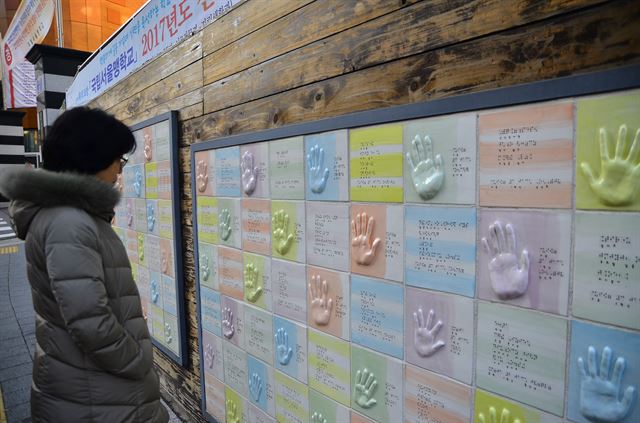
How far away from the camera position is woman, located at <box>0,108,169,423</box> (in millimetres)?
1323

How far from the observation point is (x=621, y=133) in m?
0.94

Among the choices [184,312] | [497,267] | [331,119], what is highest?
[331,119]

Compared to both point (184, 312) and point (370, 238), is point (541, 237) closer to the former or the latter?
point (370, 238)

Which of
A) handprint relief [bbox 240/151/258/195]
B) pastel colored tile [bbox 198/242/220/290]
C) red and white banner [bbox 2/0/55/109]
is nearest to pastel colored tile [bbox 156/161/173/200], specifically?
pastel colored tile [bbox 198/242/220/290]

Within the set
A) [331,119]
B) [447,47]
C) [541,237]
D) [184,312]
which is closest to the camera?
[541,237]

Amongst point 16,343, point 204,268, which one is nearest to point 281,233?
point 204,268

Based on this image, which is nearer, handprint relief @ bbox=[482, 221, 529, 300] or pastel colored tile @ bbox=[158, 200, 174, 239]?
handprint relief @ bbox=[482, 221, 529, 300]

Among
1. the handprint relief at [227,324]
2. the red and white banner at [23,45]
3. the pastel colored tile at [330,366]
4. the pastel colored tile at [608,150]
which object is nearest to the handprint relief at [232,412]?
the handprint relief at [227,324]

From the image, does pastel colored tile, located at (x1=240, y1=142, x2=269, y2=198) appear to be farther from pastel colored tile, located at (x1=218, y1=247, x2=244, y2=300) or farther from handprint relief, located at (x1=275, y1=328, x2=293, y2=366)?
handprint relief, located at (x1=275, y1=328, x2=293, y2=366)

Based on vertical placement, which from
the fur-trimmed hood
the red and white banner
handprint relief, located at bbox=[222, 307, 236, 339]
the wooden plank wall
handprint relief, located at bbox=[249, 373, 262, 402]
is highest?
the red and white banner

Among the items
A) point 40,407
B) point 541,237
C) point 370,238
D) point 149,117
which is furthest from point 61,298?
point 149,117

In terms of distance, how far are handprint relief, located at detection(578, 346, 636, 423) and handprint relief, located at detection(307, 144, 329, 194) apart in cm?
104

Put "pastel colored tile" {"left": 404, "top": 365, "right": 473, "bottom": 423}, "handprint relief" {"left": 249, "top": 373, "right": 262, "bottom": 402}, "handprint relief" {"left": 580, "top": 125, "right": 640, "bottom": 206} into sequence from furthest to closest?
"handprint relief" {"left": 249, "top": 373, "right": 262, "bottom": 402} < "pastel colored tile" {"left": 404, "top": 365, "right": 473, "bottom": 423} < "handprint relief" {"left": 580, "top": 125, "right": 640, "bottom": 206}

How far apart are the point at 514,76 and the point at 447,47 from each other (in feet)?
0.79
